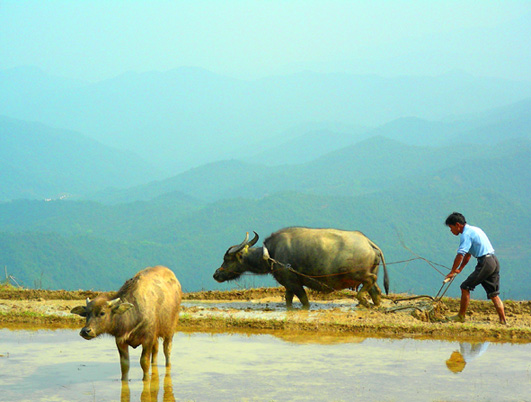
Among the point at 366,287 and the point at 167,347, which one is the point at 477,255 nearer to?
the point at 366,287

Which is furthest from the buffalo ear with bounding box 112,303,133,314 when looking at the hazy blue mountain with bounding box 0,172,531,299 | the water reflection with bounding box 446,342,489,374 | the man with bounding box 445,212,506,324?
the hazy blue mountain with bounding box 0,172,531,299

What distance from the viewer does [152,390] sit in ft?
24.0

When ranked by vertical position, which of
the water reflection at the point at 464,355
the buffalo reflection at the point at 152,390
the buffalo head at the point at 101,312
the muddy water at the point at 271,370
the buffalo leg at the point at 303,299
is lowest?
the buffalo reflection at the point at 152,390

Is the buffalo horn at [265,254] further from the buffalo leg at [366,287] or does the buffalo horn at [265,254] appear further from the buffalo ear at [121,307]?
the buffalo ear at [121,307]

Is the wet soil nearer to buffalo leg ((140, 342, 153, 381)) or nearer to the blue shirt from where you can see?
the blue shirt

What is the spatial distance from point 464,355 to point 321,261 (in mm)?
4146

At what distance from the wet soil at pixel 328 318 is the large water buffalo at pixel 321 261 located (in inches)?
17.8

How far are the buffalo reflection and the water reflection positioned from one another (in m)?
3.50

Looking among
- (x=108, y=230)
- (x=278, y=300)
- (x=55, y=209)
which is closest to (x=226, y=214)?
(x=108, y=230)

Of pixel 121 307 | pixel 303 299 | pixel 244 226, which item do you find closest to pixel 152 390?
pixel 121 307

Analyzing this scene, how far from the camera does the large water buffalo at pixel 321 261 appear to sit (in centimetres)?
1273

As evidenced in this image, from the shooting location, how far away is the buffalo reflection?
6.98 m

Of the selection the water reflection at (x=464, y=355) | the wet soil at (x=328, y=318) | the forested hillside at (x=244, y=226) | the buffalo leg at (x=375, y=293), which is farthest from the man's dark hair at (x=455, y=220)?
→ the forested hillside at (x=244, y=226)

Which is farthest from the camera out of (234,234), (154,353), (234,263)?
(234,234)
